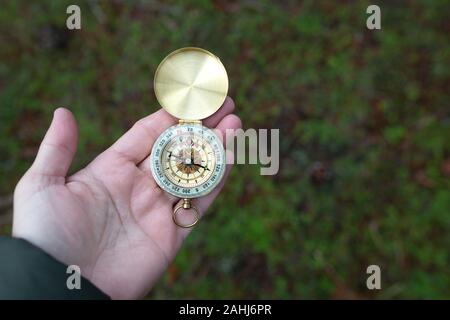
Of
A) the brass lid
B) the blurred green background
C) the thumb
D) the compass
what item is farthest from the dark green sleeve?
the blurred green background

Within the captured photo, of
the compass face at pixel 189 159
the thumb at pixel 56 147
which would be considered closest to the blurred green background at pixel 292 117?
the compass face at pixel 189 159

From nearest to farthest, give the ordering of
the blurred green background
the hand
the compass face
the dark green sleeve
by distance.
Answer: the dark green sleeve → the hand → the compass face → the blurred green background

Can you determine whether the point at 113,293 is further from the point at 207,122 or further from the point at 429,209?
the point at 429,209

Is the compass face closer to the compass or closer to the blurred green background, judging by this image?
the compass

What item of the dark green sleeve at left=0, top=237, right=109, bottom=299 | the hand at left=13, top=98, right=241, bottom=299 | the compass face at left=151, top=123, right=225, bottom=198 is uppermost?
the compass face at left=151, top=123, right=225, bottom=198

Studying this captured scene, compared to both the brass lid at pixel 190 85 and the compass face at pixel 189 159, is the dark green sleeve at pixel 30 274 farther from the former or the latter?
the brass lid at pixel 190 85

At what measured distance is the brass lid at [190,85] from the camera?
292 cm

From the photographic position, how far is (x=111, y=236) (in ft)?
8.58

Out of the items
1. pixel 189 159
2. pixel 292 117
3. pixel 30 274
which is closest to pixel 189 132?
pixel 189 159

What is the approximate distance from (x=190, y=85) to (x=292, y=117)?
1026mm

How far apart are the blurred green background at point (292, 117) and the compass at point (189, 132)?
2.37ft

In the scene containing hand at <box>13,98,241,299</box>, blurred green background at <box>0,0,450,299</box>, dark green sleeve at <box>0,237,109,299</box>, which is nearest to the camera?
dark green sleeve at <box>0,237,109,299</box>

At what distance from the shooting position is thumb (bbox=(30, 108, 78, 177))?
2416 millimetres
